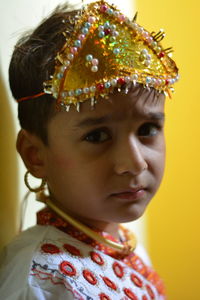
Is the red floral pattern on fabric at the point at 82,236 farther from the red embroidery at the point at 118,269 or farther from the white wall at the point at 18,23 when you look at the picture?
the white wall at the point at 18,23

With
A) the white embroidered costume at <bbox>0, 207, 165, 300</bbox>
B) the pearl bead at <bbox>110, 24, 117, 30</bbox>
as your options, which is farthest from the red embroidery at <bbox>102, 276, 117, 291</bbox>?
the pearl bead at <bbox>110, 24, 117, 30</bbox>

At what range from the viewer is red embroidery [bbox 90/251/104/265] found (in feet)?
2.24

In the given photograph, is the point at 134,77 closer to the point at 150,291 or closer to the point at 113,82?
the point at 113,82

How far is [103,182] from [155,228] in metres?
0.92

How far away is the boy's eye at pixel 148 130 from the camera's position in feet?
2.25

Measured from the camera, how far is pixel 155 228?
1497 mm

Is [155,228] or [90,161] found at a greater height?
[90,161]

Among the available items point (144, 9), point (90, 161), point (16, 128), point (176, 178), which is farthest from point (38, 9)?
point (176, 178)

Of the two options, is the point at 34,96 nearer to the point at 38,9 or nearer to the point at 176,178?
the point at 38,9

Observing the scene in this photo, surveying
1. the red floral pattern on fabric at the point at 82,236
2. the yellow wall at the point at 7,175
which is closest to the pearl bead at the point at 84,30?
the yellow wall at the point at 7,175

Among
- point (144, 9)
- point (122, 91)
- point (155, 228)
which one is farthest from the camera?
point (155, 228)

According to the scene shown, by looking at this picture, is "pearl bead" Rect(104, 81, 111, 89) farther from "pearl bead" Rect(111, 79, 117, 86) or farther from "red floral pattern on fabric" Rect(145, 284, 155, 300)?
"red floral pattern on fabric" Rect(145, 284, 155, 300)

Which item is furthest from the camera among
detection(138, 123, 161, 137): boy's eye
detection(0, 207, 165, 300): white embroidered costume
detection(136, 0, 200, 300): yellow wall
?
detection(136, 0, 200, 300): yellow wall

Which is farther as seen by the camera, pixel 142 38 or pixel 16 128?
pixel 16 128
